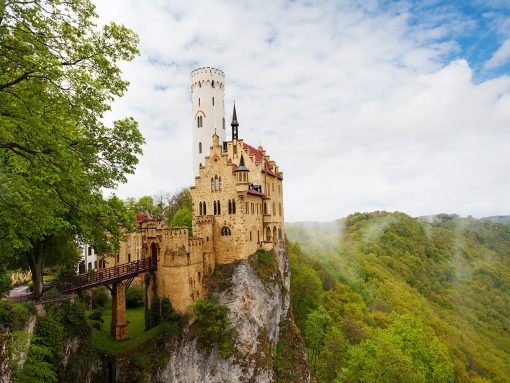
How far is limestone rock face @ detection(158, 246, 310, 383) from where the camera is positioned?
30.8m

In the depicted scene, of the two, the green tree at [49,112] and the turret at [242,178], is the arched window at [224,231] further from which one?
the green tree at [49,112]

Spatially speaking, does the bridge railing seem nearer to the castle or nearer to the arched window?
the castle

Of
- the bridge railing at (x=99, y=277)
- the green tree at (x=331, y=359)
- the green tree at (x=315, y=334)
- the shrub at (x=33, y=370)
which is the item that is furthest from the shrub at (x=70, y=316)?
the green tree at (x=315, y=334)

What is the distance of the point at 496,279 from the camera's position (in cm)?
13275

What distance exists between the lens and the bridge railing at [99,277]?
2564cm

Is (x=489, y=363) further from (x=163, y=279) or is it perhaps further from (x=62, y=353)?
(x=62, y=353)

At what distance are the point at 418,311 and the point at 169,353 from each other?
71491 millimetres

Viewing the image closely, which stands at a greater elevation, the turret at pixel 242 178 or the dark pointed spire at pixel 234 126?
the dark pointed spire at pixel 234 126

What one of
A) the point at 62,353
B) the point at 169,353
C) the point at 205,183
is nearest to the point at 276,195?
the point at 205,183

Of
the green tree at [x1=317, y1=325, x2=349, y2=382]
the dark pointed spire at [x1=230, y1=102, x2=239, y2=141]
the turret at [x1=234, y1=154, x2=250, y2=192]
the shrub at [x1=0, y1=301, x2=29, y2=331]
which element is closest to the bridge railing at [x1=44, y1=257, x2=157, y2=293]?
the shrub at [x1=0, y1=301, x2=29, y2=331]

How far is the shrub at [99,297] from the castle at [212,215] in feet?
12.2

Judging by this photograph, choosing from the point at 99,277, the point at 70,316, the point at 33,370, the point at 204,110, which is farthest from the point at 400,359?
the point at 204,110

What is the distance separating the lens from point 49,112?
40.0 ft

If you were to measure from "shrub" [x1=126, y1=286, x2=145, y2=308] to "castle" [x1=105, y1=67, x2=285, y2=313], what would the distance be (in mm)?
3452
